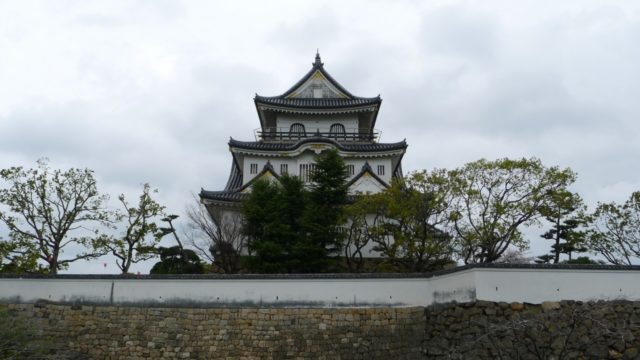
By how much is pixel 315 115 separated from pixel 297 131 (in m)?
1.28

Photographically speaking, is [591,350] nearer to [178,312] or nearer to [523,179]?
[523,179]

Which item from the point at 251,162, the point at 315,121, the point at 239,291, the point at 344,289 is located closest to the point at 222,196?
the point at 251,162

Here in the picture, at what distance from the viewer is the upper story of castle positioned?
29.3m

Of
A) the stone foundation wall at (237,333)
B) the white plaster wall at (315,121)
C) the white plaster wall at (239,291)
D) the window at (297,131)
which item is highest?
the white plaster wall at (315,121)

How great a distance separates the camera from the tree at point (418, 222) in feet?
61.7

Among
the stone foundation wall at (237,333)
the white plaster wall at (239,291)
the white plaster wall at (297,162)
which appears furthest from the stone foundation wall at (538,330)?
the white plaster wall at (297,162)

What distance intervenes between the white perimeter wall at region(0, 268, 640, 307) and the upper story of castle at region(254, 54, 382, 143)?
14.1 m

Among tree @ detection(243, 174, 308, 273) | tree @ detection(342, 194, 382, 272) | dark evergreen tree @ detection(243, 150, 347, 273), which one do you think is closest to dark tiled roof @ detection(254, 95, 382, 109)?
dark evergreen tree @ detection(243, 150, 347, 273)

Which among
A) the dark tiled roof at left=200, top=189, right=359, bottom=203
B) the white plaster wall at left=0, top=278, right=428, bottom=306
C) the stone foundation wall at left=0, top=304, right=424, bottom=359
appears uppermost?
the dark tiled roof at left=200, top=189, right=359, bottom=203

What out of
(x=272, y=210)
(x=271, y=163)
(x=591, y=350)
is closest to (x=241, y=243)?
(x=272, y=210)

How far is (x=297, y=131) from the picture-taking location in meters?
29.8

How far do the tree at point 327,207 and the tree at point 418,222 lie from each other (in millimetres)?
1505

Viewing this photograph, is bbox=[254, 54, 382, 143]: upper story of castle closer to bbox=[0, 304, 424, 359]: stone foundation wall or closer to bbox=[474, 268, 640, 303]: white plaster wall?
bbox=[0, 304, 424, 359]: stone foundation wall

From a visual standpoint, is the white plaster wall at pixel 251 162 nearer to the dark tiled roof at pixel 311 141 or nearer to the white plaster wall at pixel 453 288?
the dark tiled roof at pixel 311 141
